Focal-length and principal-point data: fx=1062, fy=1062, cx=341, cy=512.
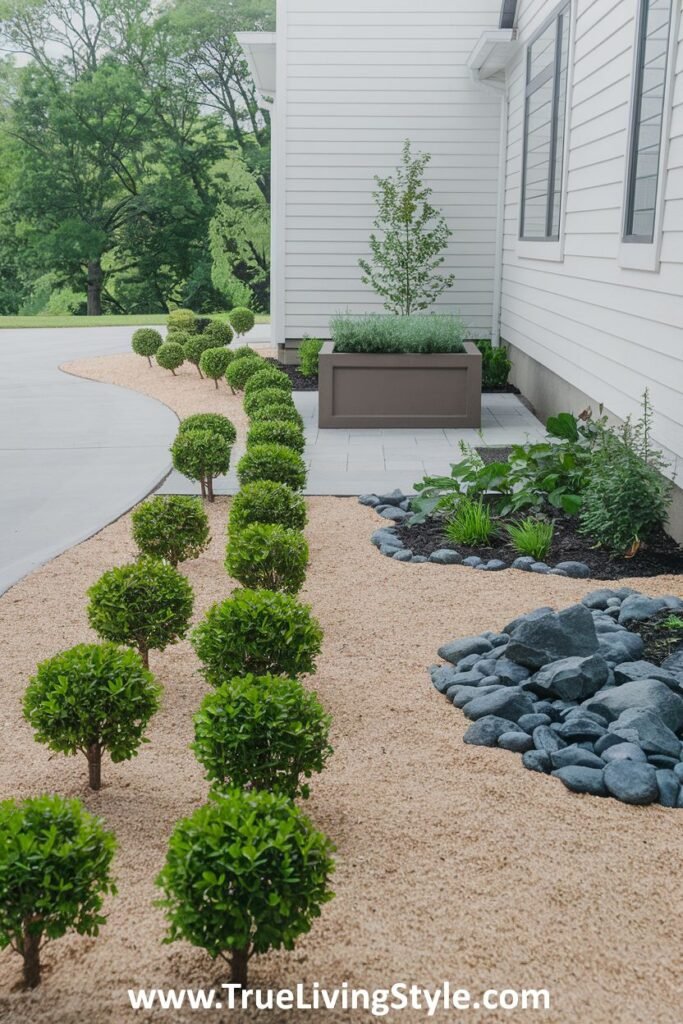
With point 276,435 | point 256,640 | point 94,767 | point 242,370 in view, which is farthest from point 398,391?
point 94,767

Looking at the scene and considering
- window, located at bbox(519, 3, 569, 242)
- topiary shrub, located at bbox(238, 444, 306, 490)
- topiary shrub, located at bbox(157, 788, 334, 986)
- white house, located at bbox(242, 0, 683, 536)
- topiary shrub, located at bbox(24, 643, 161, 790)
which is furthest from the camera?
window, located at bbox(519, 3, 569, 242)

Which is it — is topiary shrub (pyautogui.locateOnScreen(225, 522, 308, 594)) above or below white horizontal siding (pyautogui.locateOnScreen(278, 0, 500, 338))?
below

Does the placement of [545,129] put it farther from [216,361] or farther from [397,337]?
[216,361]

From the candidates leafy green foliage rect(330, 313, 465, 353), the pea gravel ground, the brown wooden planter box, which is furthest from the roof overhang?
the pea gravel ground

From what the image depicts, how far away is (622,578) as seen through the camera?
5211 millimetres

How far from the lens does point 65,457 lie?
861cm

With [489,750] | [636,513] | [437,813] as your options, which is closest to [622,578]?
[636,513]

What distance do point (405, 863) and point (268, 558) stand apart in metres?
1.95

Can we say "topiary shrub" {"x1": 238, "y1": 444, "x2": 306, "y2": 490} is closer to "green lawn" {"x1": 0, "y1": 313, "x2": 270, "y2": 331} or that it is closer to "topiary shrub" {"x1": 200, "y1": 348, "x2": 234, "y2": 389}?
"topiary shrub" {"x1": 200, "y1": 348, "x2": 234, "y2": 389}

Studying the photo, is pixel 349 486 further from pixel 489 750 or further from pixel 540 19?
pixel 540 19

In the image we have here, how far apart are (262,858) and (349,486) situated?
5258 millimetres

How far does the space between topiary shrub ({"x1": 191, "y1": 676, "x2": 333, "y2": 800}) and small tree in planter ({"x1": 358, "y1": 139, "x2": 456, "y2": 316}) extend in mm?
9588

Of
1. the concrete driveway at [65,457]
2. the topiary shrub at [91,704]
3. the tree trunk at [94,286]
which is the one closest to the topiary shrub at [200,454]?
the concrete driveway at [65,457]

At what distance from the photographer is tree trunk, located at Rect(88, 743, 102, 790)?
10.3ft
